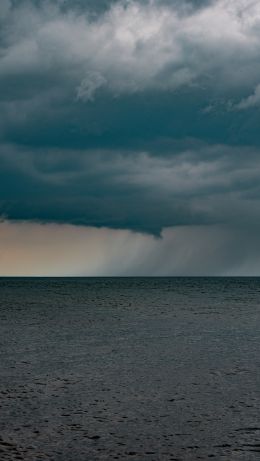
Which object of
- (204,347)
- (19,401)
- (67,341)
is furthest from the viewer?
(67,341)

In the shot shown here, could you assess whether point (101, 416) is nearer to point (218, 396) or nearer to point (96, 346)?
point (218, 396)

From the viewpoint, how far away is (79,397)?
23109 millimetres

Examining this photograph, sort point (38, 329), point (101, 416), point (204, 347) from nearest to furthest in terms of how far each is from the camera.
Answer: point (101, 416) → point (204, 347) → point (38, 329)

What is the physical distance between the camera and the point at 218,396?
2327 cm

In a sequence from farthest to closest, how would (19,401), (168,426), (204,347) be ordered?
1. (204,347)
2. (19,401)
3. (168,426)

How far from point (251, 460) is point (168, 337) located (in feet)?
106

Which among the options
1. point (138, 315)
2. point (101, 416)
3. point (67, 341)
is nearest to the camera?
point (101, 416)

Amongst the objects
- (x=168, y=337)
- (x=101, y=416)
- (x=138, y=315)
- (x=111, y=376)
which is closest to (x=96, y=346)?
(x=168, y=337)

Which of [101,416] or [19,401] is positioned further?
[19,401]

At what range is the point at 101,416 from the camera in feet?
65.5

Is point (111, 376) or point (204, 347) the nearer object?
point (111, 376)

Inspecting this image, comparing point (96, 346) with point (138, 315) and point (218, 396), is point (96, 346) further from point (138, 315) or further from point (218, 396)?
point (138, 315)

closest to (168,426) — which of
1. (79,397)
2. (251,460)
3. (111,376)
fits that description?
(251,460)

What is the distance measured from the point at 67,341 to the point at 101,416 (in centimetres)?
2491
